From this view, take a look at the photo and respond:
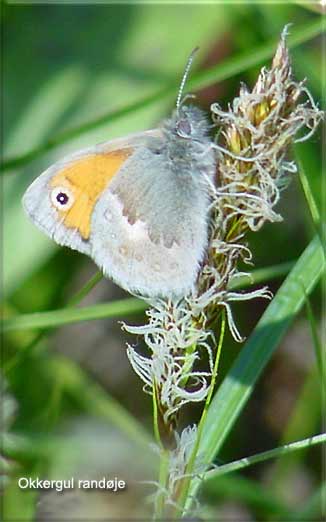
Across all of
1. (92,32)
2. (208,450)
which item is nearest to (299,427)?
(208,450)

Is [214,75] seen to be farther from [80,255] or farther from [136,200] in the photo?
[80,255]

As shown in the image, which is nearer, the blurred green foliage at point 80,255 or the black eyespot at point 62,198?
the black eyespot at point 62,198

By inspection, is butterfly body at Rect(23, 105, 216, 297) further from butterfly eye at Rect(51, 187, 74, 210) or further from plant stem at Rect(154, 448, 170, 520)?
plant stem at Rect(154, 448, 170, 520)

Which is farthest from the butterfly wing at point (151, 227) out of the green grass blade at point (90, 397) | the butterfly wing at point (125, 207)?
the green grass blade at point (90, 397)

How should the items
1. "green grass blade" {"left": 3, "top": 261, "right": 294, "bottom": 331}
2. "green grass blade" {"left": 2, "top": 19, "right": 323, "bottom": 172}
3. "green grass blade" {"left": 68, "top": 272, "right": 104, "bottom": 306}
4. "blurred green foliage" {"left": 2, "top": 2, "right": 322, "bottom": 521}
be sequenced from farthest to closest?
1. "blurred green foliage" {"left": 2, "top": 2, "right": 322, "bottom": 521}
2. "green grass blade" {"left": 2, "top": 19, "right": 323, "bottom": 172}
3. "green grass blade" {"left": 3, "top": 261, "right": 294, "bottom": 331}
4. "green grass blade" {"left": 68, "top": 272, "right": 104, "bottom": 306}

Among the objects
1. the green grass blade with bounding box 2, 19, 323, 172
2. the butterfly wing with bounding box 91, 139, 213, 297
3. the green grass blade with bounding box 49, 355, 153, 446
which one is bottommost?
the green grass blade with bounding box 49, 355, 153, 446

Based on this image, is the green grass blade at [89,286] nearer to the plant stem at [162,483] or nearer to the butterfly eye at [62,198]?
the butterfly eye at [62,198]

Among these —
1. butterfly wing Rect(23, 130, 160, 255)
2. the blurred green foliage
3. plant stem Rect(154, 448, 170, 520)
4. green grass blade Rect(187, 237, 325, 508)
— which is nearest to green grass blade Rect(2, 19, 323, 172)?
the blurred green foliage
